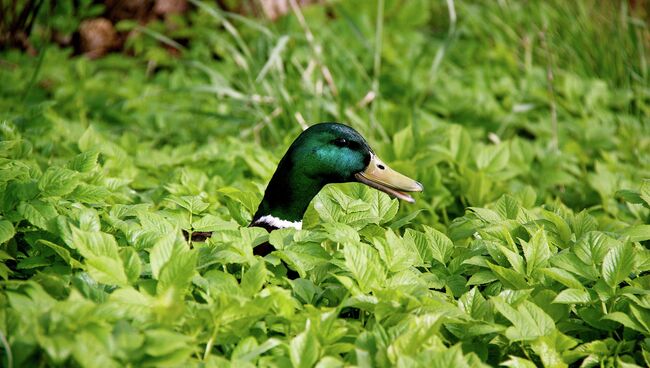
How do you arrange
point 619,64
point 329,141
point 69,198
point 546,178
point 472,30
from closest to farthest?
point 69,198
point 329,141
point 546,178
point 619,64
point 472,30

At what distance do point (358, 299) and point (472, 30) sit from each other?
4.36m

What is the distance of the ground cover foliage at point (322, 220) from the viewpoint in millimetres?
2113

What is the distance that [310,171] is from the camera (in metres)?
2.89

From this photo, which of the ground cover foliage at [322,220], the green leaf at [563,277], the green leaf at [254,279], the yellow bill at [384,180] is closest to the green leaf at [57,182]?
the ground cover foliage at [322,220]

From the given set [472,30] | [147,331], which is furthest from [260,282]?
[472,30]

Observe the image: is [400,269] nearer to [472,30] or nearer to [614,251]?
[614,251]

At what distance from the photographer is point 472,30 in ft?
20.4

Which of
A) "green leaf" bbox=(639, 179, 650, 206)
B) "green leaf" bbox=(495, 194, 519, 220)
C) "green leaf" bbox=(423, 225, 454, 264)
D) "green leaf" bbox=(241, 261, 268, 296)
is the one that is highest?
"green leaf" bbox=(241, 261, 268, 296)

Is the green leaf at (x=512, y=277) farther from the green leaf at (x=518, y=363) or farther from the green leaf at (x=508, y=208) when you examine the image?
the green leaf at (x=508, y=208)

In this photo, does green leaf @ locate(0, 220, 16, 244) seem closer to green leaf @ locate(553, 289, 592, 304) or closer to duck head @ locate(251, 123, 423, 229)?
duck head @ locate(251, 123, 423, 229)

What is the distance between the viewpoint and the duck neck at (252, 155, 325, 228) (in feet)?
9.52

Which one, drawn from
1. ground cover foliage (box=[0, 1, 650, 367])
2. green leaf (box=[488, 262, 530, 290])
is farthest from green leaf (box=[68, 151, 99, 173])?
green leaf (box=[488, 262, 530, 290])

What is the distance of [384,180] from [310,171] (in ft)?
0.94

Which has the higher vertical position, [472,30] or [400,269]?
[400,269]
